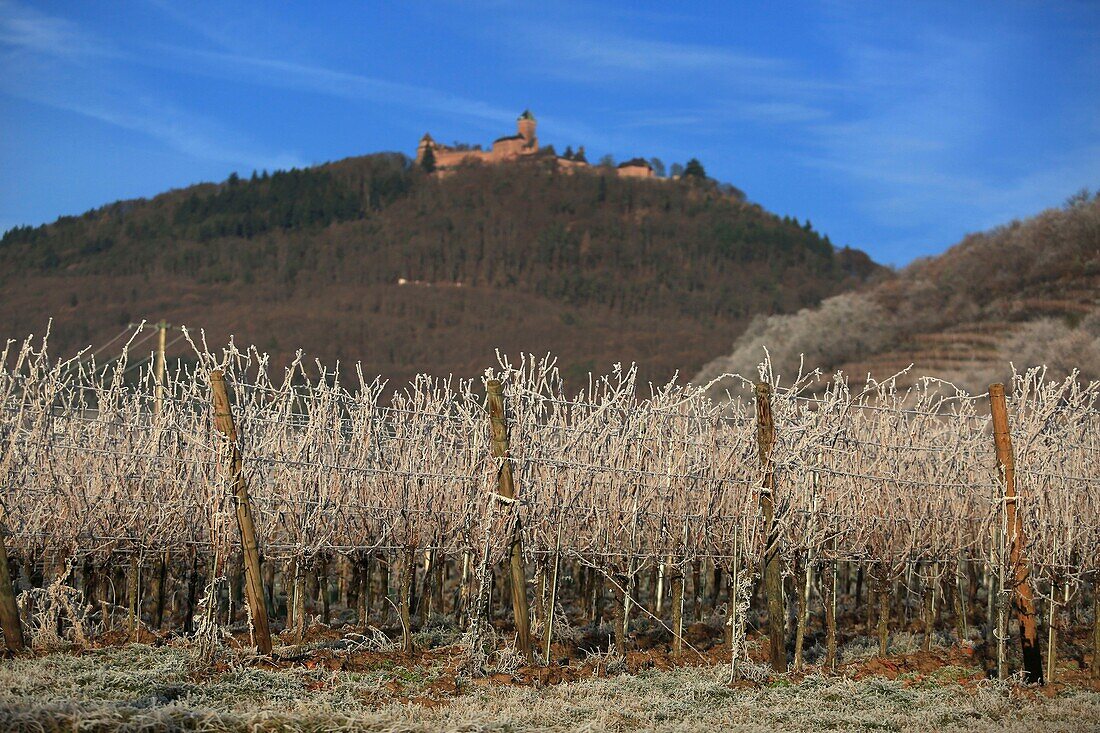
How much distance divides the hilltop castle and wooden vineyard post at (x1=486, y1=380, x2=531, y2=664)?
107m

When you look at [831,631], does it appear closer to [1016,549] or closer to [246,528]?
[1016,549]

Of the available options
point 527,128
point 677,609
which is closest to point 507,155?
point 527,128

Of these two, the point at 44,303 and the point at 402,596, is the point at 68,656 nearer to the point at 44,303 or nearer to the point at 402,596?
the point at 402,596

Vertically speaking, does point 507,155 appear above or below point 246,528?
above

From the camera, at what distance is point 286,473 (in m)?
7.57

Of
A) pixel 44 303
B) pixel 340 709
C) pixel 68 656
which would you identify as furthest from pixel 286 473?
pixel 44 303

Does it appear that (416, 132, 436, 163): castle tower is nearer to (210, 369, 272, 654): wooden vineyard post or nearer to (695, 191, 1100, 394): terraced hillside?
(695, 191, 1100, 394): terraced hillside

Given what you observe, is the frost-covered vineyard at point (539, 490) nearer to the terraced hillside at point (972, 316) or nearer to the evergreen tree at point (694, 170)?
the terraced hillside at point (972, 316)

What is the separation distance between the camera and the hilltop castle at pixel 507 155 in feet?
374

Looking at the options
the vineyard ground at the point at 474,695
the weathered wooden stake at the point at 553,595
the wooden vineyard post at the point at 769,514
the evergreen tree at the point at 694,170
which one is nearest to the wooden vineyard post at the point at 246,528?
the vineyard ground at the point at 474,695

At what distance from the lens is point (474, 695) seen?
5.37 meters

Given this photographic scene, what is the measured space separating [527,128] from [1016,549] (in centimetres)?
12048

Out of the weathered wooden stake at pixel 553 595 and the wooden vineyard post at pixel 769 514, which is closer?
the wooden vineyard post at pixel 769 514

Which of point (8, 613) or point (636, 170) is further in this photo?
point (636, 170)
